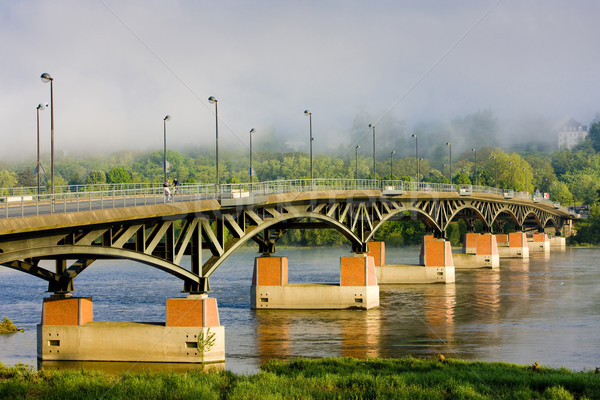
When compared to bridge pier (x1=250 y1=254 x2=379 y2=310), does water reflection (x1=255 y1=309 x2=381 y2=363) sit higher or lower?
lower

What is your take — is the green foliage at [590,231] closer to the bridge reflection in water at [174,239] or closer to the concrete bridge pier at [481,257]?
the concrete bridge pier at [481,257]

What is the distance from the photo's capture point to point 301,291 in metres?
58.7

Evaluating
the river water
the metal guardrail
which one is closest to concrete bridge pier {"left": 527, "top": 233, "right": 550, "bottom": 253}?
the river water

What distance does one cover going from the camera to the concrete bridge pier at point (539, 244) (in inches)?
5679

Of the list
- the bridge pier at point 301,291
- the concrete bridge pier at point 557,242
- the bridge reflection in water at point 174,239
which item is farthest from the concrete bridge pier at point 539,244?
the bridge pier at point 301,291

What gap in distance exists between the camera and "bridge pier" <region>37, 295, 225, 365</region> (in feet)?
121

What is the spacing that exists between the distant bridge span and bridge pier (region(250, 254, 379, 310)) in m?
2.87

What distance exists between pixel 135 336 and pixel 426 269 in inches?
1923

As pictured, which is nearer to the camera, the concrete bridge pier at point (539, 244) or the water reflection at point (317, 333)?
the water reflection at point (317, 333)

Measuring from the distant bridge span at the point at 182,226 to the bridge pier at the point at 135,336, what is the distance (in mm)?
1603

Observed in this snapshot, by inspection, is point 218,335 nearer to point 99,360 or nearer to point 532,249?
point 99,360

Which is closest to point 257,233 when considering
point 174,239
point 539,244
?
point 174,239

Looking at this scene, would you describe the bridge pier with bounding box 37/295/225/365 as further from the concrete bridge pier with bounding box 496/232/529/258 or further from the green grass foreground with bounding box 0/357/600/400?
the concrete bridge pier with bounding box 496/232/529/258

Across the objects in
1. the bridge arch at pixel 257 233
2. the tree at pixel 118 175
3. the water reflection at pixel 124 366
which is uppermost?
the tree at pixel 118 175
